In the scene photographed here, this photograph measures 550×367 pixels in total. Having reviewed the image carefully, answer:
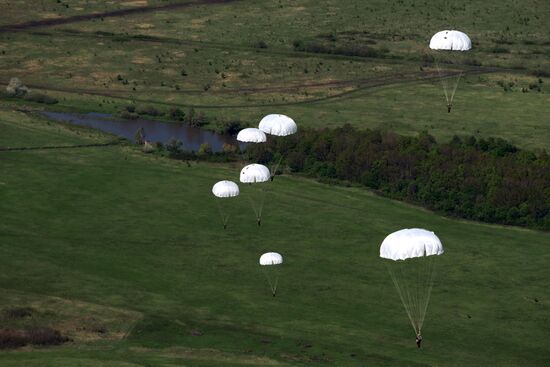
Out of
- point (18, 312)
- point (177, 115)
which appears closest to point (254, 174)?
point (18, 312)

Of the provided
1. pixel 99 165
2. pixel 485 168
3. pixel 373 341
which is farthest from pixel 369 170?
pixel 373 341

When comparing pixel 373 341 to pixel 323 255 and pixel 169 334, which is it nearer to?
pixel 169 334

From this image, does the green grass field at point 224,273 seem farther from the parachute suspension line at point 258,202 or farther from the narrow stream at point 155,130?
the narrow stream at point 155,130

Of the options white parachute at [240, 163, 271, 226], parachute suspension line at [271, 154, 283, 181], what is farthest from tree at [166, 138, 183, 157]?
white parachute at [240, 163, 271, 226]

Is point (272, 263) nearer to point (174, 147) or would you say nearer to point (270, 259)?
point (270, 259)

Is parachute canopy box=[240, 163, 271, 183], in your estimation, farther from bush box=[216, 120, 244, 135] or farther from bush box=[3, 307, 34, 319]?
bush box=[216, 120, 244, 135]

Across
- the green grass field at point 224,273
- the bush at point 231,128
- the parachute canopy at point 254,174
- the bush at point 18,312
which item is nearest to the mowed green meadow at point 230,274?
the green grass field at point 224,273

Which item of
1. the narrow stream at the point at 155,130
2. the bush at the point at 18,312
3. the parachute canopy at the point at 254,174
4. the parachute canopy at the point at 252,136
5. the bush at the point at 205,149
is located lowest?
the bush at the point at 18,312
